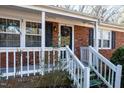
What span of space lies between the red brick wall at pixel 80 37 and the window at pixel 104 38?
1.78 m

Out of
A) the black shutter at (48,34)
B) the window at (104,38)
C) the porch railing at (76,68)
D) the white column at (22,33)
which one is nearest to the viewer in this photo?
the porch railing at (76,68)

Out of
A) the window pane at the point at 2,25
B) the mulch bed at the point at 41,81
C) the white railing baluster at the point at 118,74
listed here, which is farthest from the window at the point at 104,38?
the mulch bed at the point at 41,81

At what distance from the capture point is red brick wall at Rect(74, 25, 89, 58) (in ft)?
43.9

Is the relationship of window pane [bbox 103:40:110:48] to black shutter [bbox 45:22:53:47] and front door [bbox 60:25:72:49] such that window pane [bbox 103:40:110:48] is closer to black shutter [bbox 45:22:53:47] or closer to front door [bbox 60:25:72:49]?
front door [bbox 60:25:72:49]

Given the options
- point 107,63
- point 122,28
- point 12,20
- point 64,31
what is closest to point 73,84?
point 107,63

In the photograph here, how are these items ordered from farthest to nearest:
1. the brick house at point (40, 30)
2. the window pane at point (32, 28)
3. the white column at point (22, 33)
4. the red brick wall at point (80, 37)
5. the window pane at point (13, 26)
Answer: the red brick wall at point (80, 37), the window pane at point (32, 28), the white column at point (22, 33), the window pane at point (13, 26), the brick house at point (40, 30)

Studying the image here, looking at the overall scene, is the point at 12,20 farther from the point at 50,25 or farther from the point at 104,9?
the point at 104,9

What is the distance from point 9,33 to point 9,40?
0.31m

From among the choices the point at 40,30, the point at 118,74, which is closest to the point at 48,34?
the point at 40,30

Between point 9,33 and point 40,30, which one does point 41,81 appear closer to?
point 9,33

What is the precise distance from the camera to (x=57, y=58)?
331 inches

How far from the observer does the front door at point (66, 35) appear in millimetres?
12406

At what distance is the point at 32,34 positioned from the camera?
10.7 m

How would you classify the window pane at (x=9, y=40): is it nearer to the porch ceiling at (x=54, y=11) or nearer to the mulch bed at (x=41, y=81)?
the porch ceiling at (x=54, y=11)
